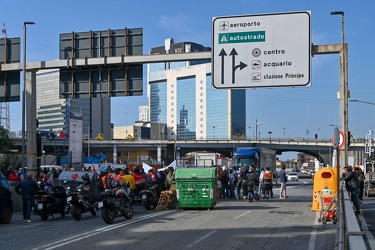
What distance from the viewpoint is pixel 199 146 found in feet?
357

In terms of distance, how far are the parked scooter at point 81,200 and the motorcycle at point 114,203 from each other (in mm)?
1233

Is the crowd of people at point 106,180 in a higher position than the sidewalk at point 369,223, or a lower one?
higher

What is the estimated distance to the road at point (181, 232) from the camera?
40.4 feet

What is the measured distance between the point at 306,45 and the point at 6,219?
11.9 metres

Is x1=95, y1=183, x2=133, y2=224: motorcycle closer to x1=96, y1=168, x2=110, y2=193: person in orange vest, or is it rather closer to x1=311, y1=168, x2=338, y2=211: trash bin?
x1=96, y1=168, x2=110, y2=193: person in orange vest

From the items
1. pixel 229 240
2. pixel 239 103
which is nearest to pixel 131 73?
pixel 229 240

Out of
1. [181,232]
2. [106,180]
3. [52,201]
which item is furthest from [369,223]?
[106,180]

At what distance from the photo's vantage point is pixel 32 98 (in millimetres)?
27156

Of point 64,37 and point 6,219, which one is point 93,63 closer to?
point 64,37

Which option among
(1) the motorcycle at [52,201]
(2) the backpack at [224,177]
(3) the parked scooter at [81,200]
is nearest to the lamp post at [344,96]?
(2) the backpack at [224,177]

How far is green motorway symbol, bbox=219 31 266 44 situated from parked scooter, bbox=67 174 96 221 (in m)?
7.38

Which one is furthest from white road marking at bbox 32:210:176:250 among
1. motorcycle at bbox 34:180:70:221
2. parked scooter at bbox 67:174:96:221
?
motorcycle at bbox 34:180:70:221

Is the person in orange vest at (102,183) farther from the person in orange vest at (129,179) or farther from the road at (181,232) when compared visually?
the road at (181,232)

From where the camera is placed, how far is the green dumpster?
818 inches
